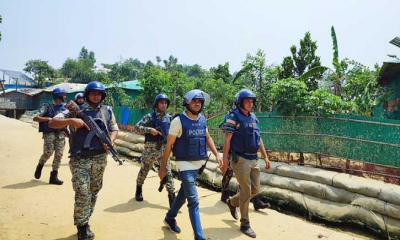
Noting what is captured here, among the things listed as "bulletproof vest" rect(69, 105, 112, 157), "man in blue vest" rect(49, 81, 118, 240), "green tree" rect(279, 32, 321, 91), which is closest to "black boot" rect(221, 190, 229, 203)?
"man in blue vest" rect(49, 81, 118, 240)

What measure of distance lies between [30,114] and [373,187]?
→ 2963 centimetres

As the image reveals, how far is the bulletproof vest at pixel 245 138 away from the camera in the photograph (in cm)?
402

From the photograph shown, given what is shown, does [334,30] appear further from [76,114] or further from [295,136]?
[76,114]

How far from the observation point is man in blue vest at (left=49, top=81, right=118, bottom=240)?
10.9 feet

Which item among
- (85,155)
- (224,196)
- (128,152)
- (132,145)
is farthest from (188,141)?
(128,152)

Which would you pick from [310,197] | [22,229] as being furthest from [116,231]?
[310,197]

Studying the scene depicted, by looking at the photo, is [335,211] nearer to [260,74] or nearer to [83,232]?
[83,232]

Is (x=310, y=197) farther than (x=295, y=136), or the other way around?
(x=295, y=136)

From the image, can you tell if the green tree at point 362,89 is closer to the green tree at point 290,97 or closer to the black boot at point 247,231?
the green tree at point 290,97

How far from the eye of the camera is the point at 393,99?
9.31m

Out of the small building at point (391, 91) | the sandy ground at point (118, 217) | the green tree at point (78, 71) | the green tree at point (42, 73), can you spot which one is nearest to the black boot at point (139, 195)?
the sandy ground at point (118, 217)

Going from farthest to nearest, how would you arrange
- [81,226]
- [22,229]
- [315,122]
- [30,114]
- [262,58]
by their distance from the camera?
[30,114]
[262,58]
[315,122]
[22,229]
[81,226]

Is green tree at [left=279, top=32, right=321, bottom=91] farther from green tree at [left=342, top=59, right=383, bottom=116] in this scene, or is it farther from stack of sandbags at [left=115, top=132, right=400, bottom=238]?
stack of sandbags at [left=115, top=132, right=400, bottom=238]

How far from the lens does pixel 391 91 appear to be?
30.8ft
